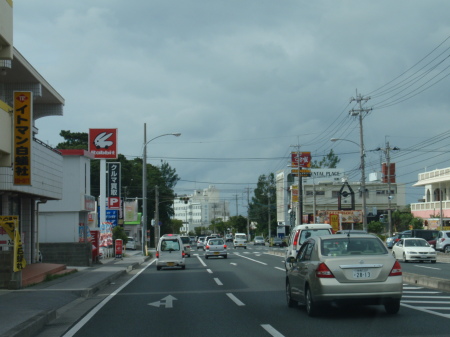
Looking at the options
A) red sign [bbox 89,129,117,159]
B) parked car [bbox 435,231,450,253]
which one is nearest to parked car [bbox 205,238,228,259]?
red sign [bbox 89,129,117,159]

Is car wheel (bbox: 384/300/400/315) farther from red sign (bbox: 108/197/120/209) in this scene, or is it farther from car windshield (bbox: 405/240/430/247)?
red sign (bbox: 108/197/120/209)

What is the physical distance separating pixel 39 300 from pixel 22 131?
18.7 feet

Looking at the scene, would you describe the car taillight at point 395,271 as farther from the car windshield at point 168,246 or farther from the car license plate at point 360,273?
the car windshield at point 168,246

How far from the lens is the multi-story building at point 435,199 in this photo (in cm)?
7094

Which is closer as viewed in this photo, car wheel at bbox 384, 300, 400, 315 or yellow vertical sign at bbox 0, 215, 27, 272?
car wheel at bbox 384, 300, 400, 315

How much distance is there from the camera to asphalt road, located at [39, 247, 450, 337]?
37.2 feet

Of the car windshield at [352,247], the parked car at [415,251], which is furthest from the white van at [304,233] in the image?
the parked car at [415,251]

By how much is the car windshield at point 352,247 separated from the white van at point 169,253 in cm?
2161

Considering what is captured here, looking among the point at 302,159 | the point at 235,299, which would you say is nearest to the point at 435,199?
the point at 302,159

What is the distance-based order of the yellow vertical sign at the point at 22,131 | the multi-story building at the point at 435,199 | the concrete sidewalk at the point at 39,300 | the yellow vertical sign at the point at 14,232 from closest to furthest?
the concrete sidewalk at the point at 39,300 → the yellow vertical sign at the point at 22,131 → the yellow vertical sign at the point at 14,232 → the multi-story building at the point at 435,199

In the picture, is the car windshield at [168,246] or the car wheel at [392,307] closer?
the car wheel at [392,307]

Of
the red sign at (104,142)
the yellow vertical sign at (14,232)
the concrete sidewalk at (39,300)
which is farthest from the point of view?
the red sign at (104,142)

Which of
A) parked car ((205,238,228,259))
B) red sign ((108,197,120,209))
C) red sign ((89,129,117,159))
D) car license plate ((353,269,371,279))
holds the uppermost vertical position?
red sign ((89,129,117,159))

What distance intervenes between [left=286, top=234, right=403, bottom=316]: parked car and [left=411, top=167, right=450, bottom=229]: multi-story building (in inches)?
2198
